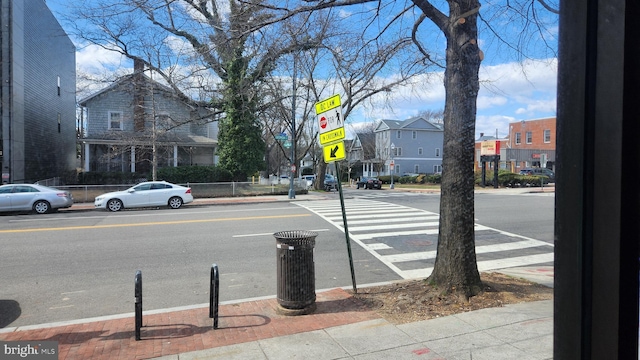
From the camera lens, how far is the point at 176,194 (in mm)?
19078

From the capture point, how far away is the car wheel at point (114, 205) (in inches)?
698

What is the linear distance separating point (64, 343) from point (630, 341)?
16.8 ft

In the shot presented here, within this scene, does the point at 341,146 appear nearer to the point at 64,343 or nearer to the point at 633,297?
the point at 64,343

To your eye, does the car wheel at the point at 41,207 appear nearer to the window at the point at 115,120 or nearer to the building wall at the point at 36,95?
the building wall at the point at 36,95

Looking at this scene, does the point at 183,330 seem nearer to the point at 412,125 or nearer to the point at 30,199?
the point at 30,199

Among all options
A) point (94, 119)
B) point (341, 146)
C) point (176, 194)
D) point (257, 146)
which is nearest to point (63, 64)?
point (94, 119)

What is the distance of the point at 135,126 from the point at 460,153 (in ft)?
95.5

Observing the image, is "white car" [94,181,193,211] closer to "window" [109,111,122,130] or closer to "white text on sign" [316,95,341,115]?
"window" [109,111,122,130]

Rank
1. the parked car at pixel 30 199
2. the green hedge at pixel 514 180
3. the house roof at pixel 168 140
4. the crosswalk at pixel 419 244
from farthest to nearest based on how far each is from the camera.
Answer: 1. the green hedge at pixel 514 180
2. the house roof at pixel 168 140
3. the parked car at pixel 30 199
4. the crosswalk at pixel 419 244

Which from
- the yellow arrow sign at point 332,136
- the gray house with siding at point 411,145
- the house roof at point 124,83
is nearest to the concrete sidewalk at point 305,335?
the yellow arrow sign at point 332,136

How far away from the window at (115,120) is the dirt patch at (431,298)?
94.0 feet

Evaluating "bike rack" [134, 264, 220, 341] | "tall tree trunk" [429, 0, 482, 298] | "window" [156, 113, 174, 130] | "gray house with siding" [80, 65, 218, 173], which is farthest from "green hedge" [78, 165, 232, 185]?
"tall tree trunk" [429, 0, 482, 298]

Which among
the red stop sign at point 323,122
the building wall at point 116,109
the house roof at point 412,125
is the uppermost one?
the house roof at point 412,125

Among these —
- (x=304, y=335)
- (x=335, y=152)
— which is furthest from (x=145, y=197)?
(x=304, y=335)
